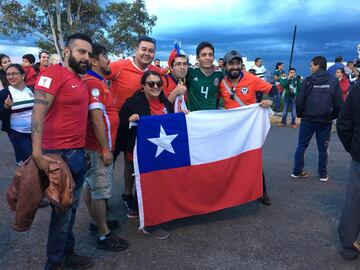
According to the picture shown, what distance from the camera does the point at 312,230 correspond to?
14.5 ft

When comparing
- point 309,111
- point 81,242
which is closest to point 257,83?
point 309,111

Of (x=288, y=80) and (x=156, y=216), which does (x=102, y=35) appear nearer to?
(x=288, y=80)

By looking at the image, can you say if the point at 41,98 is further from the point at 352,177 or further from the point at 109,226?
the point at 352,177

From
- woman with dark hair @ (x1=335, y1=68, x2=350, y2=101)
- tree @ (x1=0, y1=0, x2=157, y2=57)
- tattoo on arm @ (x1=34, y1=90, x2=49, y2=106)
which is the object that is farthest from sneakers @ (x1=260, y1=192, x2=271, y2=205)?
tree @ (x1=0, y1=0, x2=157, y2=57)

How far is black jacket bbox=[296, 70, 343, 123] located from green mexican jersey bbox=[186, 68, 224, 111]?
89.9 inches

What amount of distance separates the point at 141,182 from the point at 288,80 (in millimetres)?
10357

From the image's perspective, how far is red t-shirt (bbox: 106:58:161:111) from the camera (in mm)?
4527

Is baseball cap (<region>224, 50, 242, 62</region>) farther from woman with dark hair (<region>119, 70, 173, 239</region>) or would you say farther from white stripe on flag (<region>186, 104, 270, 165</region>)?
woman with dark hair (<region>119, 70, 173, 239</region>)

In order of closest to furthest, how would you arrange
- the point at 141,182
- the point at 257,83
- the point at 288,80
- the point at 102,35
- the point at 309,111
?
1. the point at 141,182
2. the point at 257,83
3. the point at 309,111
4. the point at 288,80
5. the point at 102,35

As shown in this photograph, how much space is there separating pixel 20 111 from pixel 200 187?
286cm

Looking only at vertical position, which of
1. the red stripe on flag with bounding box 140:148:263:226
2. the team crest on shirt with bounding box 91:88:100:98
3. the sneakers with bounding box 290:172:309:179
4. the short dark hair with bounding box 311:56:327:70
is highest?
the short dark hair with bounding box 311:56:327:70

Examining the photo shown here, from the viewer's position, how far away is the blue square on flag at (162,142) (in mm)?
4098

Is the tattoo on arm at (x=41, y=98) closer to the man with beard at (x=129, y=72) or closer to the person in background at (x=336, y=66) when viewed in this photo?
the man with beard at (x=129, y=72)

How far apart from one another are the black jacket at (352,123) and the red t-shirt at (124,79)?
7.94ft
